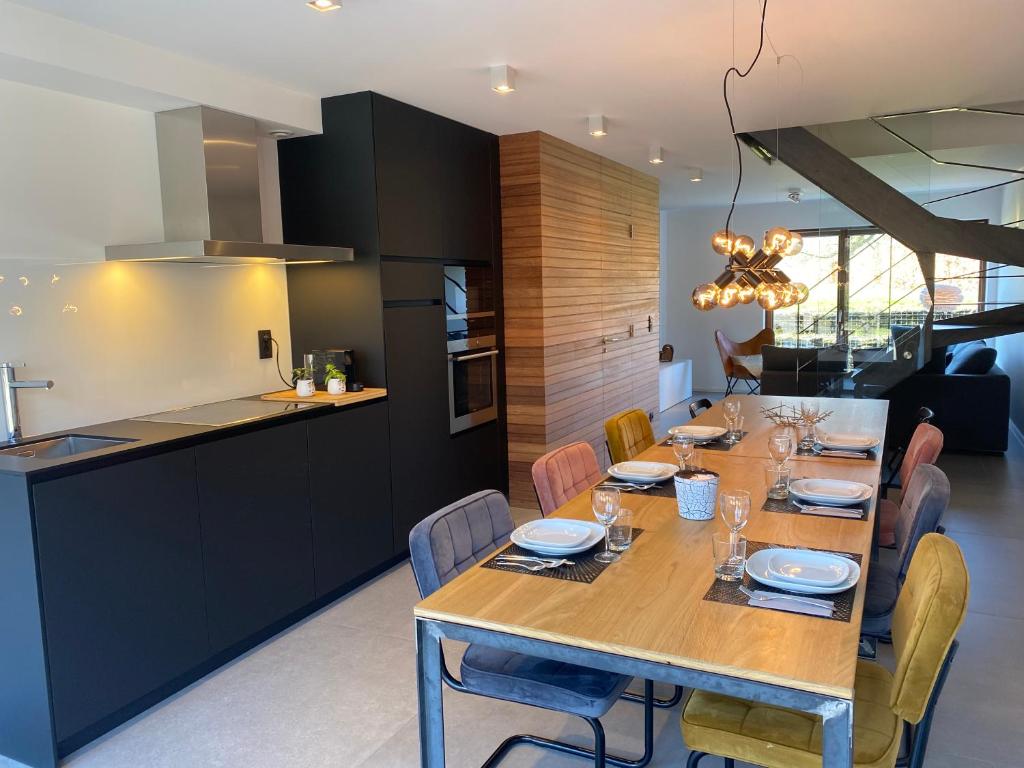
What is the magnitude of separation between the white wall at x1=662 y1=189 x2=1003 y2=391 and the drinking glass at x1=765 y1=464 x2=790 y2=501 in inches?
312

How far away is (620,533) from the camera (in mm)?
2021

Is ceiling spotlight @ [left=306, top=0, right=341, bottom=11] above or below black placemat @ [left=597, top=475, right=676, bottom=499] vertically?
above

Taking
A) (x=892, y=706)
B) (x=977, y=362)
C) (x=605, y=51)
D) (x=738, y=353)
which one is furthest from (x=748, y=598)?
(x=738, y=353)

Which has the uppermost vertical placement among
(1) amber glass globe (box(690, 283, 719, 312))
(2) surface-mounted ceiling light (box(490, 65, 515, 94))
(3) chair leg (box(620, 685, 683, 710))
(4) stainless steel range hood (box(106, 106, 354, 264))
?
(2) surface-mounted ceiling light (box(490, 65, 515, 94))

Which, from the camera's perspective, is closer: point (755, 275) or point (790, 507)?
point (790, 507)

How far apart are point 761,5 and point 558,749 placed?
106 inches

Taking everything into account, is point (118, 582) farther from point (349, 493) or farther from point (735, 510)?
point (735, 510)

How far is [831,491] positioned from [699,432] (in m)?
1.05

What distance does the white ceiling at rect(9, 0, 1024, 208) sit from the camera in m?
2.75

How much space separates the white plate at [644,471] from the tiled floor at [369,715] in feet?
2.62

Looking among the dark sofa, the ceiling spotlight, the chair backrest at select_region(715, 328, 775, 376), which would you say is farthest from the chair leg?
the chair backrest at select_region(715, 328, 775, 376)

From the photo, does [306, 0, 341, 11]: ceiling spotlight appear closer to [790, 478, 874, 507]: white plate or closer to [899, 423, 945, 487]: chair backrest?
[790, 478, 874, 507]: white plate

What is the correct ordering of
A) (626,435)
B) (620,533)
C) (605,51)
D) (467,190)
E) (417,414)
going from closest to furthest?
(620,533) → (605,51) → (626,435) → (417,414) → (467,190)

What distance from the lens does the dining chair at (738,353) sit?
9391mm
